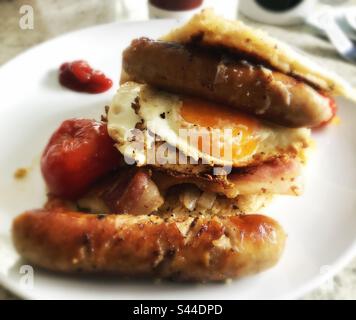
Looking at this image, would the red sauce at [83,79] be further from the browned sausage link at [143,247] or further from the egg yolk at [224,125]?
the browned sausage link at [143,247]

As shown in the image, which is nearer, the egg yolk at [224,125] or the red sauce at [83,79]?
the egg yolk at [224,125]

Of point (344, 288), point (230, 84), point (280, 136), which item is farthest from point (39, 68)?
point (344, 288)

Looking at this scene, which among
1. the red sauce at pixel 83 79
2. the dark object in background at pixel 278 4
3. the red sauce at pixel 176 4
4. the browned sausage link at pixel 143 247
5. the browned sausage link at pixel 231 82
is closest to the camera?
the browned sausage link at pixel 143 247

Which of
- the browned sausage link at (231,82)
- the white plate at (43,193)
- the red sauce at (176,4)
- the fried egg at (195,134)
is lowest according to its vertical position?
the white plate at (43,193)

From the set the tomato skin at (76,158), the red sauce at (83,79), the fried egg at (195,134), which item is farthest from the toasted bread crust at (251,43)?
the red sauce at (83,79)

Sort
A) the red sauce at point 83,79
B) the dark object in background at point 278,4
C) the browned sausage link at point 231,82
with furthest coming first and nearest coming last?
the dark object in background at point 278,4 → the red sauce at point 83,79 → the browned sausage link at point 231,82

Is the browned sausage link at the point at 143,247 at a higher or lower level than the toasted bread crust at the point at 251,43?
lower

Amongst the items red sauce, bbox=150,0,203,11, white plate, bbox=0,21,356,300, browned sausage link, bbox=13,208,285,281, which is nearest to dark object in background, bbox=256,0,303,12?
red sauce, bbox=150,0,203,11

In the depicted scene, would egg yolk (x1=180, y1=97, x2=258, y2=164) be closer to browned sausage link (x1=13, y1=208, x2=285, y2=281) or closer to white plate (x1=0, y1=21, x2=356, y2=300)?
white plate (x1=0, y1=21, x2=356, y2=300)
